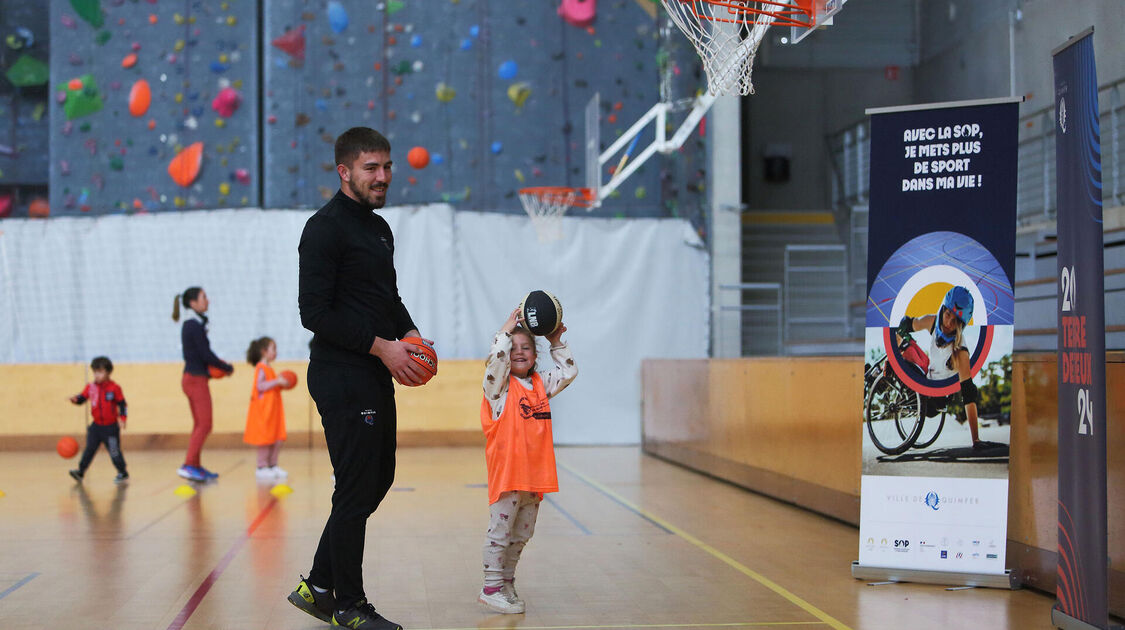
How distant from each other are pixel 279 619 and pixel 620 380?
34.1ft

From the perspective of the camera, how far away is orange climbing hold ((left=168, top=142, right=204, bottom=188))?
612 inches

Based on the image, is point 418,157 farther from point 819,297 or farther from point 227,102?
point 819,297

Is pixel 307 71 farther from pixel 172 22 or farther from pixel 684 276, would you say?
pixel 684 276

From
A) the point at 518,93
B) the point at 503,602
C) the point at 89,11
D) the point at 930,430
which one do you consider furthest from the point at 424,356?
the point at 89,11

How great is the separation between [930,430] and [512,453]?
87.9 inches

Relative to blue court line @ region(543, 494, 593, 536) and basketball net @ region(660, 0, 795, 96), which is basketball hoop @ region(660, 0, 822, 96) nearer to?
basketball net @ region(660, 0, 795, 96)

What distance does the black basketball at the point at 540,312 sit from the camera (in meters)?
5.03

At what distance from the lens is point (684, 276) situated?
15.3 meters

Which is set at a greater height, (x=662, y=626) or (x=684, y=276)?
(x=684, y=276)

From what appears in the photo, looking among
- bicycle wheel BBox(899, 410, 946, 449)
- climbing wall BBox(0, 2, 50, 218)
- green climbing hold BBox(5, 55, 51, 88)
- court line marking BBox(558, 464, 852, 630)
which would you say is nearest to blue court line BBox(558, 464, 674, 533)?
court line marking BBox(558, 464, 852, 630)

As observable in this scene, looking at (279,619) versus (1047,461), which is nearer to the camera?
(279,619)

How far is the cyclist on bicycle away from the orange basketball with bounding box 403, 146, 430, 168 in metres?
10.4

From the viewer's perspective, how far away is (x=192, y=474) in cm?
1039

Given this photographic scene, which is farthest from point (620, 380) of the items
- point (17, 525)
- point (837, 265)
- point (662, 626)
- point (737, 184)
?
point (662, 626)
